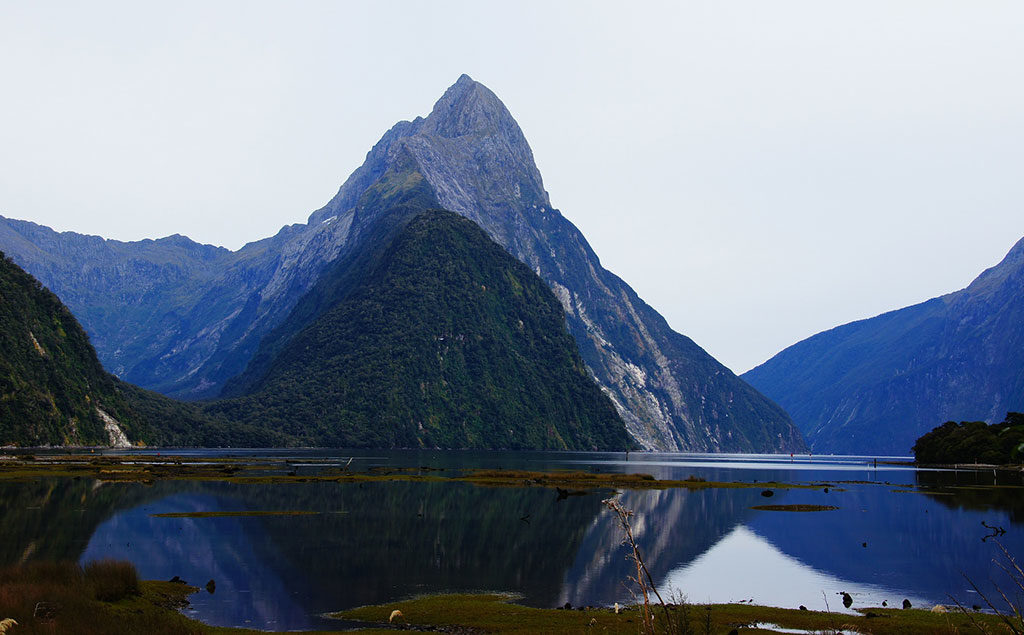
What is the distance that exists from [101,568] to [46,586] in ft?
14.5

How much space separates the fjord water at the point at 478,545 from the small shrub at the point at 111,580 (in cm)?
291

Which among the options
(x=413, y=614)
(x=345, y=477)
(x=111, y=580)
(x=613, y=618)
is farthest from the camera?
(x=345, y=477)

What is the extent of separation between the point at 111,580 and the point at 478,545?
29.0 m

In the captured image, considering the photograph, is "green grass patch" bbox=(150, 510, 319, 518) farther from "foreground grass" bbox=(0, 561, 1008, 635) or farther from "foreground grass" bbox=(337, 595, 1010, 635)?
"foreground grass" bbox=(337, 595, 1010, 635)

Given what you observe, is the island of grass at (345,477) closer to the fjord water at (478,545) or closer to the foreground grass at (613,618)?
the fjord water at (478,545)

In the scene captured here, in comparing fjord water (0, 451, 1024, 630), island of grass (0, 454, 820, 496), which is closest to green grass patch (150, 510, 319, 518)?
fjord water (0, 451, 1024, 630)

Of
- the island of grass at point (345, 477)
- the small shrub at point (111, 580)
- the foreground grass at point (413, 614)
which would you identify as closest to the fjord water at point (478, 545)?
the foreground grass at point (413, 614)

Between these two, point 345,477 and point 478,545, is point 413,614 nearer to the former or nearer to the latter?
point 478,545

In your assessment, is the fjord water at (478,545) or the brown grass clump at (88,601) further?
the fjord water at (478,545)

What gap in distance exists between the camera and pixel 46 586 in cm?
3391

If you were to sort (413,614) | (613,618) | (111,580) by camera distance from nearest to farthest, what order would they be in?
1. (111,580)
2. (613,618)
3. (413,614)

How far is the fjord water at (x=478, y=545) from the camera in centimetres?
4572

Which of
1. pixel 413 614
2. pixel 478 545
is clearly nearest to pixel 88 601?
pixel 413 614

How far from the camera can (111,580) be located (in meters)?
37.0
